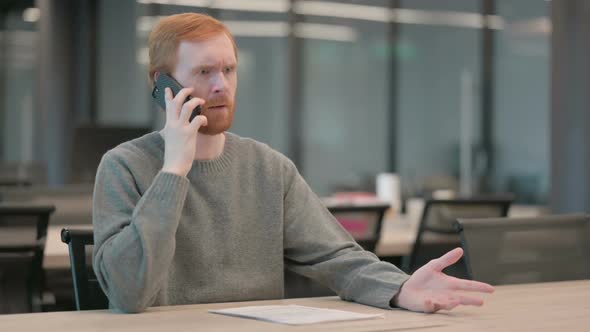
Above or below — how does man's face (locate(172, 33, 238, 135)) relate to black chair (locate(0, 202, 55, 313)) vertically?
above

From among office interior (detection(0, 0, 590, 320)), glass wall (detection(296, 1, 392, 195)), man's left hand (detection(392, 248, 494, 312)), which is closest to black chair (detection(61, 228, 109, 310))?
man's left hand (detection(392, 248, 494, 312))

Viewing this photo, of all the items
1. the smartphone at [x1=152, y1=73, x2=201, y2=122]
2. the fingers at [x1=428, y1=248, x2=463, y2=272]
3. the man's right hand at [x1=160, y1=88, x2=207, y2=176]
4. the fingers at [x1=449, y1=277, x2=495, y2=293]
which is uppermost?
the smartphone at [x1=152, y1=73, x2=201, y2=122]

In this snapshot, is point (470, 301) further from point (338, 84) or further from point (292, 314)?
point (338, 84)

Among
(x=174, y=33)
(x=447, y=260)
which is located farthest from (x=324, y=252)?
(x=174, y=33)

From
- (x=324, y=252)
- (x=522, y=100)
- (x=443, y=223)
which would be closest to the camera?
(x=324, y=252)

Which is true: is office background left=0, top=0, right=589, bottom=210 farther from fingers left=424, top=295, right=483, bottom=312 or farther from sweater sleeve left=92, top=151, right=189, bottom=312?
sweater sleeve left=92, top=151, right=189, bottom=312

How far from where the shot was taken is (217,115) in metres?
2.05

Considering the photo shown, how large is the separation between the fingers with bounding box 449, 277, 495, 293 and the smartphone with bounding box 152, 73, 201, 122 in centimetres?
64

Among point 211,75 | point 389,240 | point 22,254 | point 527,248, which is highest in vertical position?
point 211,75

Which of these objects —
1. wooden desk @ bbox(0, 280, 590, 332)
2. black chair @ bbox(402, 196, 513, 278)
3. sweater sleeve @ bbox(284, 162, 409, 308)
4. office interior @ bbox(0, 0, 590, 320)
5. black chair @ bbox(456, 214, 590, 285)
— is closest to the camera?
wooden desk @ bbox(0, 280, 590, 332)

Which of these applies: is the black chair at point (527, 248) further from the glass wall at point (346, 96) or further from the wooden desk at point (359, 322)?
the glass wall at point (346, 96)

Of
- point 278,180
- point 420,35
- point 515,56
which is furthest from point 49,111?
point 278,180

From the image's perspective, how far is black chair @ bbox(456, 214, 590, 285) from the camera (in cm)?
243

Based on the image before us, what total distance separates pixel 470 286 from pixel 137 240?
2.12 ft
